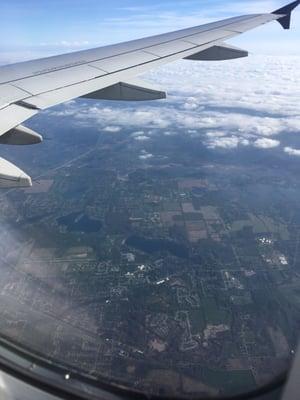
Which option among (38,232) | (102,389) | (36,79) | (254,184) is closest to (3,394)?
(102,389)

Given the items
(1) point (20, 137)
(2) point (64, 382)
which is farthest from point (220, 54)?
(2) point (64, 382)

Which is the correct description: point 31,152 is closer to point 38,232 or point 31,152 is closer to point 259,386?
point 38,232

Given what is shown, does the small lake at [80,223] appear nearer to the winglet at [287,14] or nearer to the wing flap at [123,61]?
the winglet at [287,14]

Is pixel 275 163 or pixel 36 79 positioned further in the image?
pixel 275 163

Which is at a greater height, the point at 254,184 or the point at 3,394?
the point at 3,394

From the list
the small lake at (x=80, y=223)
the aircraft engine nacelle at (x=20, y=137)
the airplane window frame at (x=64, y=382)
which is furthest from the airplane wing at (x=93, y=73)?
the small lake at (x=80, y=223)

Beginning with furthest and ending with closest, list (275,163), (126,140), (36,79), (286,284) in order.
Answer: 1. (126,140)
2. (275,163)
3. (286,284)
4. (36,79)
